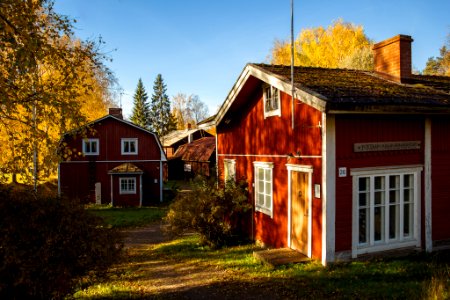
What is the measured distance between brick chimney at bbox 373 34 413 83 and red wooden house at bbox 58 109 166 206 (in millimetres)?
18581

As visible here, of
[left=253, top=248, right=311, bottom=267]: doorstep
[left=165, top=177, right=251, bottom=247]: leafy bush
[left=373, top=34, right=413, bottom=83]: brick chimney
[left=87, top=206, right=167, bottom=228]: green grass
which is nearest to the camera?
[left=253, top=248, right=311, bottom=267]: doorstep

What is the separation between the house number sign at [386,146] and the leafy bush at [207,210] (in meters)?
4.74

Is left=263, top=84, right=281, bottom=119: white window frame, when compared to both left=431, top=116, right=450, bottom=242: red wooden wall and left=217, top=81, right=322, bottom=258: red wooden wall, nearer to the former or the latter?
left=217, top=81, right=322, bottom=258: red wooden wall

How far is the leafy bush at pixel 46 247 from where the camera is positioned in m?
5.16

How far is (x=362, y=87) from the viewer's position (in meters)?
9.80

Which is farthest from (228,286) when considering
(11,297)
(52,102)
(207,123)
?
(207,123)

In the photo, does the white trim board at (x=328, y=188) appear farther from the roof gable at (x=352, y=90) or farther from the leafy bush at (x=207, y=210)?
the leafy bush at (x=207, y=210)

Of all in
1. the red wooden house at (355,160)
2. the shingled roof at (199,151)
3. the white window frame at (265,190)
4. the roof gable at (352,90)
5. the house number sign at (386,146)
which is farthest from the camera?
the shingled roof at (199,151)

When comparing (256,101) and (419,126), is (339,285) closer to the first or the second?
(419,126)

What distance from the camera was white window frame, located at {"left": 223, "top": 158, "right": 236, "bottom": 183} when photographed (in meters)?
14.3

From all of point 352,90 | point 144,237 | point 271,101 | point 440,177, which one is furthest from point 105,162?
point 440,177

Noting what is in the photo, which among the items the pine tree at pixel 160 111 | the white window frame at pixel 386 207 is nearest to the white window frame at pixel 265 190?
the white window frame at pixel 386 207

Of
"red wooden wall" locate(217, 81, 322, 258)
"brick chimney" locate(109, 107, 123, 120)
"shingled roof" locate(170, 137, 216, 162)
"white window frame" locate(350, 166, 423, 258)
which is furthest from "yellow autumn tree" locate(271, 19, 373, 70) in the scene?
"white window frame" locate(350, 166, 423, 258)

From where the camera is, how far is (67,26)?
7.69m
